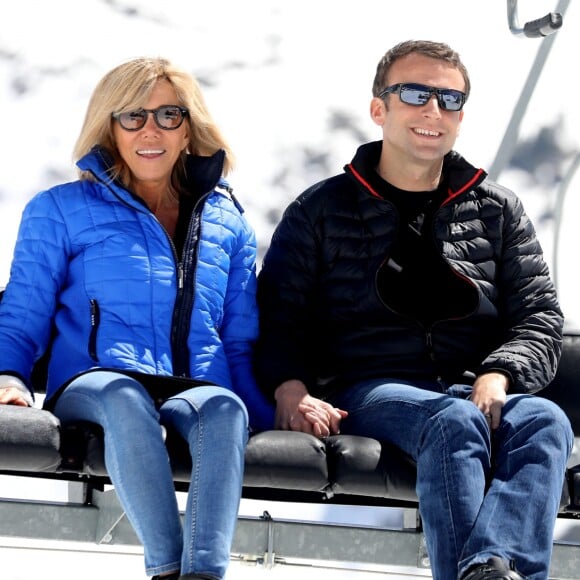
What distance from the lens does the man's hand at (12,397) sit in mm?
3086

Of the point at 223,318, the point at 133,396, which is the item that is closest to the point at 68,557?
the point at 223,318

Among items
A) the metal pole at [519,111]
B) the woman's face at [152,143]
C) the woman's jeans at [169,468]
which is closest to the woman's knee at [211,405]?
the woman's jeans at [169,468]

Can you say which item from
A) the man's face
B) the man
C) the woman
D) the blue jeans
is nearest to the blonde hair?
the woman

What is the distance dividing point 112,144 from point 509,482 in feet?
4.34

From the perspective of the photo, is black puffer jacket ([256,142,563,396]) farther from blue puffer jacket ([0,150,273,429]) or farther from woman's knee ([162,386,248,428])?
woman's knee ([162,386,248,428])

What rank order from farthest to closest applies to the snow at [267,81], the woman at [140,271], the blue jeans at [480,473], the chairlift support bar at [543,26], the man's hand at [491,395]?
the snow at [267,81], the chairlift support bar at [543,26], the woman at [140,271], the man's hand at [491,395], the blue jeans at [480,473]

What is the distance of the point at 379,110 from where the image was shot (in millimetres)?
3512

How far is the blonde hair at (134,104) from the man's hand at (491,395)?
888 millimetres

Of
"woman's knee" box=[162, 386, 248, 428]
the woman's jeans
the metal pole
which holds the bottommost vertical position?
the woman's jeans

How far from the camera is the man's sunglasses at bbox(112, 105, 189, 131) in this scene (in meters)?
3.39

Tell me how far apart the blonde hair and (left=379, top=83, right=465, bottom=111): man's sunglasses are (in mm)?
474

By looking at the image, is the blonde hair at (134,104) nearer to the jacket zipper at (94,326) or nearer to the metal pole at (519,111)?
the jacket zipper at (94,326)

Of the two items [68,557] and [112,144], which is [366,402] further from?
[68,557]

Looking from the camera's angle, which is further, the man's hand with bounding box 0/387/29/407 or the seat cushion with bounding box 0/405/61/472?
the man's hand with bounding box 0/387/29/407
